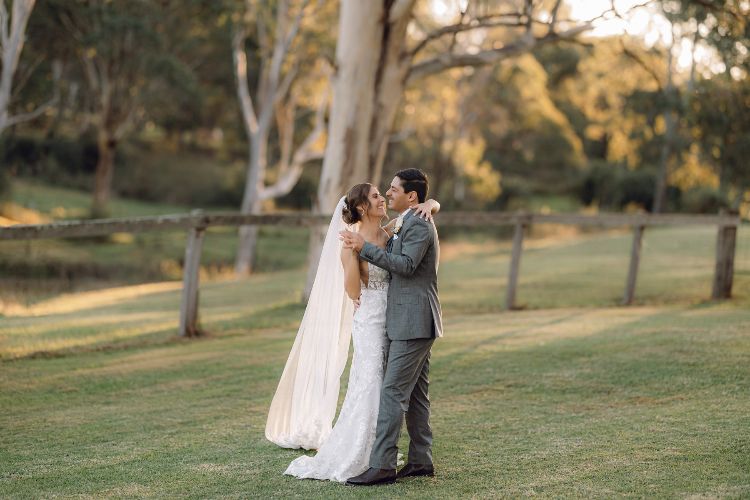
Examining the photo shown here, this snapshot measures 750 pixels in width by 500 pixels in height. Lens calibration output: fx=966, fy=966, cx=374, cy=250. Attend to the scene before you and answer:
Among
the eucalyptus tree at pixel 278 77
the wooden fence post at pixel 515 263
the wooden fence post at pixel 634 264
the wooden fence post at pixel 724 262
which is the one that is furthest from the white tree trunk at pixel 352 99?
the eucalyptus tree at pixel 278 77

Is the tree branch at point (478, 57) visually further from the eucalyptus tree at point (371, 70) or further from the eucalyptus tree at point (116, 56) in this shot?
the eucalyptus tree at point (116, 56)

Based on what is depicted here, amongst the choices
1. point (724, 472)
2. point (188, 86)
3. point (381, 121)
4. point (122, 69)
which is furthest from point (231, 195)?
point (724, 472)

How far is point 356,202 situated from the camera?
5.71 meters

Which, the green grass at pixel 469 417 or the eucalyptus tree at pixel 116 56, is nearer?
the green grass at pixel 469 417

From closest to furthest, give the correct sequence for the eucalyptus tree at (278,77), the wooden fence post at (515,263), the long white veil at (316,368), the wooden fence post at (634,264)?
the long white veil at (316,368)
the wooden fence post at (515,263)
the wooden fence post at (634,264)
the eucalyptus tree at (278,77)

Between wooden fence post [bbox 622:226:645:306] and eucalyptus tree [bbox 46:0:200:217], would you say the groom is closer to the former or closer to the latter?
wooden fence post [bbox 622:226:645:306]

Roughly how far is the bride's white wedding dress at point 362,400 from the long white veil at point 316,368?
0.42 metres

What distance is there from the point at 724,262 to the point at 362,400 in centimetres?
922

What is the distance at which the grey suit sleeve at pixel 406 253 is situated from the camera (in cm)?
554

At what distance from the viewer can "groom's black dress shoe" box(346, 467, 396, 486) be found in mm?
5652

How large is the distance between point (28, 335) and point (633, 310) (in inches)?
298

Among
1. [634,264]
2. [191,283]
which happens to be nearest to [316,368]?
[191,283]

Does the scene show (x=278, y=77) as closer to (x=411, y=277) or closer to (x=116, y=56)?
(x=116, y=56)

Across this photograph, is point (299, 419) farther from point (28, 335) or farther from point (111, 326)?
point (111, 326)
